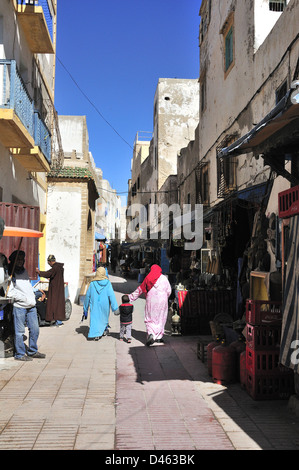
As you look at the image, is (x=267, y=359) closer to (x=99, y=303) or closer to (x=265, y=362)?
(x=265, y=362)

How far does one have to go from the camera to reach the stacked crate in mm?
4820

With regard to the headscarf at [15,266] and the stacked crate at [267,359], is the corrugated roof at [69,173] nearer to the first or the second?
the headscarf at [15,266]

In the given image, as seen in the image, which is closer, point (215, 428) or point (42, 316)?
point (215, 428)

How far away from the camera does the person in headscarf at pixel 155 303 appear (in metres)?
8.08

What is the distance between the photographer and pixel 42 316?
9.91 meters

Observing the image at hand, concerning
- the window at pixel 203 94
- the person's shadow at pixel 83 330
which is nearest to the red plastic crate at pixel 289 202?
the person's shadow at pixel 83 330

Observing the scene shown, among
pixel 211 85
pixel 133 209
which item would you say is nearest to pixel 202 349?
pixel 211 85

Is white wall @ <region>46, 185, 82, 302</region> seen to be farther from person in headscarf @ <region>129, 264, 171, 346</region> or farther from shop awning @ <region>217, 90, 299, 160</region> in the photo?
shop awning @ <region>217, 90, 299, 160</region>

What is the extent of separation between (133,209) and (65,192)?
2885 cm

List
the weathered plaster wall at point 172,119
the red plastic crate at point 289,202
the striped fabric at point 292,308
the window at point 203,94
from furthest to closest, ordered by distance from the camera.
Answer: the weathered plaster wall at point 172,119 → the window at point 203,94 → the red plastic crate at point 289,202 → the striped fabric at point 292,308

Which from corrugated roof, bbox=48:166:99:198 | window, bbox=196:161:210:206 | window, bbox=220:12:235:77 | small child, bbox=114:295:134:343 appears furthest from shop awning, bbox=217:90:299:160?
corrugated roof, bbox=48:166:99:198

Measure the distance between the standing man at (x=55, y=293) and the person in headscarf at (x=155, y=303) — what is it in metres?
2.21
